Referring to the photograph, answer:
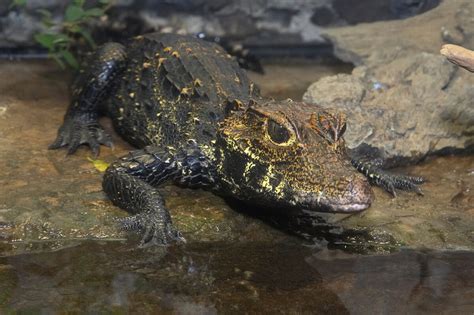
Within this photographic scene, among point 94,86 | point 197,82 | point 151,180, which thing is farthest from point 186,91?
point 94,86

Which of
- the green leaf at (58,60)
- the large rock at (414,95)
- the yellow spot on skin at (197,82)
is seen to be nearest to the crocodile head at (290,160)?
the yellow spot on skin at (197,82)

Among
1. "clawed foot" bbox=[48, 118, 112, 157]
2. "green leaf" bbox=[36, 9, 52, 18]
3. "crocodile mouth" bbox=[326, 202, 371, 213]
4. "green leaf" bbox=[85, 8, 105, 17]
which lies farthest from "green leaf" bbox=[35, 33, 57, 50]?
"crocodile mouth" bbox=[326, 202, 371, 213]

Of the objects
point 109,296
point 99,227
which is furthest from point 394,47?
point 109,296

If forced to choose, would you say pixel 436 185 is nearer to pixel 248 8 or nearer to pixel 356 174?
pixel 356 174

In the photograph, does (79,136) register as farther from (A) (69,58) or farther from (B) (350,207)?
(B) (350,207)

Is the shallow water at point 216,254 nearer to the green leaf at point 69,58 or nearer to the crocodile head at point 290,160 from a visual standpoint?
the crocodile head at point 290,160

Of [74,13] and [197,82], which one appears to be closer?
[197,82]
